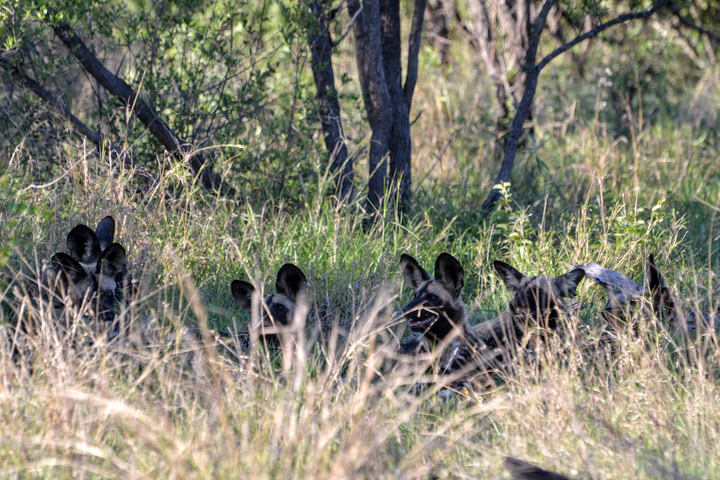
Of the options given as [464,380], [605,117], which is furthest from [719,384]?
[605,117]

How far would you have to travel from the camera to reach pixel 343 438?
263cm

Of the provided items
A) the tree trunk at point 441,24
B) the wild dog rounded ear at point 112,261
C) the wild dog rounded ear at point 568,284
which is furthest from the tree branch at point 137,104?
the tree trunk at point 441,24

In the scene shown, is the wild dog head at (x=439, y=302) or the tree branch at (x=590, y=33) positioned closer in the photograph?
the wild dog head at (x=439, y=302)

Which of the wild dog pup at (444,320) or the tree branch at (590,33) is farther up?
the tree branch at (590,33)

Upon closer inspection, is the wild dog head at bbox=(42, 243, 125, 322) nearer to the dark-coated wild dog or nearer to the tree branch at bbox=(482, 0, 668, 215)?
the dark-coated wild dog

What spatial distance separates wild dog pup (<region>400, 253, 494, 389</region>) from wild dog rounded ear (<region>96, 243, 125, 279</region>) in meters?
1.42

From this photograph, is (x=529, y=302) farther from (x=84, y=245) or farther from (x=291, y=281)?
(x=84, y=245)

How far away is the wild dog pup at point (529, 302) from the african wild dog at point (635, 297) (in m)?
0.30

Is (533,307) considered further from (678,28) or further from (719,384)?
(678,28)

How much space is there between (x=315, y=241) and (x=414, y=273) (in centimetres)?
125

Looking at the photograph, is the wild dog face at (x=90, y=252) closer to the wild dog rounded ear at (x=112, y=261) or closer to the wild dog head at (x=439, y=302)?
the wild dog rounded ear at (x=112, y=261)

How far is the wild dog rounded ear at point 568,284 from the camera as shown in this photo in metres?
4.11

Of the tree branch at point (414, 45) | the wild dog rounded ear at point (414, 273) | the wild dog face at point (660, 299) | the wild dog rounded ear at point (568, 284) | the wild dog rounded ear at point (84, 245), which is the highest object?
the tree branch at point (414, 45)

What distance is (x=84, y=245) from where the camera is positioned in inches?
168
